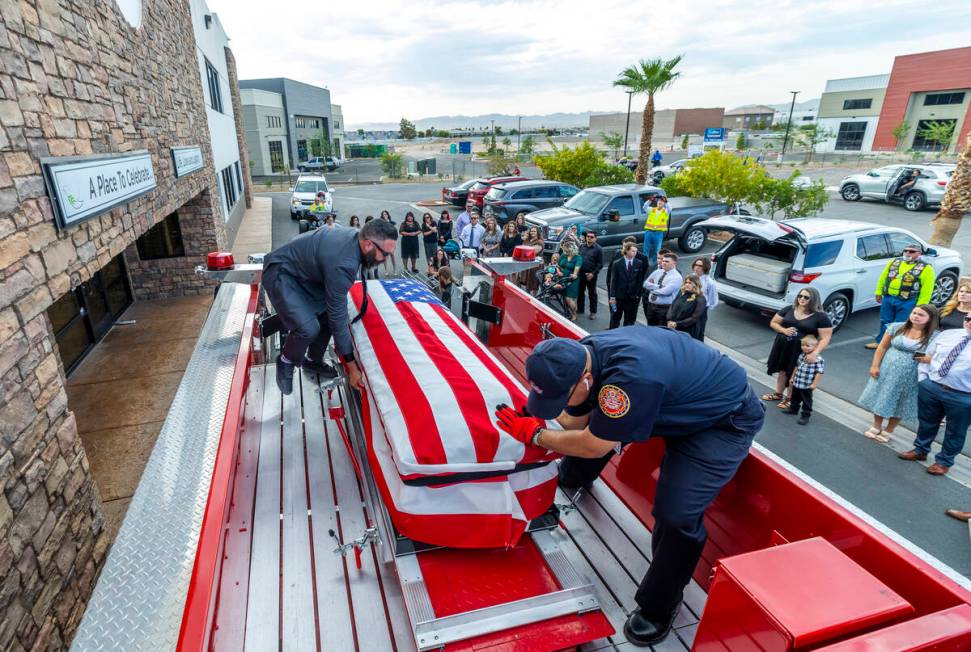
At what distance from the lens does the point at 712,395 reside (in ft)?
8.13

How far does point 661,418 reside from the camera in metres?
2.46

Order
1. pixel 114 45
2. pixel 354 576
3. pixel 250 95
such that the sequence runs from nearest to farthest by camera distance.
→ pixel 354 576, pixel 114 45, pixel 250 95

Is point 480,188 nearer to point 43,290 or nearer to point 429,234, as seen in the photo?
point 429,234

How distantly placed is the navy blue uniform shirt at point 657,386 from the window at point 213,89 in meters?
14.4

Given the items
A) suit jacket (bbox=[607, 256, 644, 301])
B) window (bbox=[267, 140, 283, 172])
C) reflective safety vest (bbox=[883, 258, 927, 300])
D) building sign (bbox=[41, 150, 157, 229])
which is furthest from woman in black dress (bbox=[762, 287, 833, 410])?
window (bbox=[267, 140, 283, 172])

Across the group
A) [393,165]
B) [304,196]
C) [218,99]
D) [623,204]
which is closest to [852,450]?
[623,204]

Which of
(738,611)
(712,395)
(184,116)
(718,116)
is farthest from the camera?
(718,116)

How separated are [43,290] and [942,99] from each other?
199 ft

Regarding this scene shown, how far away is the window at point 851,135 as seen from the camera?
5200cm

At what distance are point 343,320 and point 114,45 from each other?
12.6 ft

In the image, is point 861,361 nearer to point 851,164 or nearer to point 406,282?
point 406,282

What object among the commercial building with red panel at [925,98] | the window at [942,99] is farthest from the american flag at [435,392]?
the window at [942,99]

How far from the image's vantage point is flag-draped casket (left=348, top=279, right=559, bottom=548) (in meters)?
2.50

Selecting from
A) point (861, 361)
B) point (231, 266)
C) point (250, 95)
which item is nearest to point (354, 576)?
point (231, 266)
